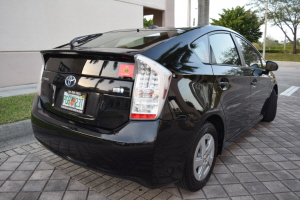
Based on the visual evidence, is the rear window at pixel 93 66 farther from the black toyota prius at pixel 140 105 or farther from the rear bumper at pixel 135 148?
the rear bumper at pixel 135 148

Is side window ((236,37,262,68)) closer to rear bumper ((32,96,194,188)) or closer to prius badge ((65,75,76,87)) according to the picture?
rear bumper ((32,96,194,188))

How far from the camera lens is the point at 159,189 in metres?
2.60

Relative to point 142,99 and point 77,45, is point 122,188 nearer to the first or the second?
point 142,99

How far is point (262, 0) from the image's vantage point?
3300cm

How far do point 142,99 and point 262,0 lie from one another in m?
36.2

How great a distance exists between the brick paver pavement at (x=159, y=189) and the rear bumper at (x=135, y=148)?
1.65 ft

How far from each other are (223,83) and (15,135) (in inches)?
114

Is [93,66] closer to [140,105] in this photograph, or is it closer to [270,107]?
[140,105]

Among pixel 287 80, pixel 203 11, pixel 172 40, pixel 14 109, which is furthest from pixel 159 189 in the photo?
pixel 287 80

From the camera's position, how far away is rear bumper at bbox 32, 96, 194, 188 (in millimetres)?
1916

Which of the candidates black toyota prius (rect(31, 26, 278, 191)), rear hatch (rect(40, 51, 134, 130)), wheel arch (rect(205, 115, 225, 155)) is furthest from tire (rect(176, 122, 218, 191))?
rear hatch (rect(40, 51, 134, 130))

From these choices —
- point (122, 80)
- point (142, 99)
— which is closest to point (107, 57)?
point (122, 80)

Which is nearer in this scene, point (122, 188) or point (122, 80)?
point (122, 80)

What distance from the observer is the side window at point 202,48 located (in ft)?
8.22
